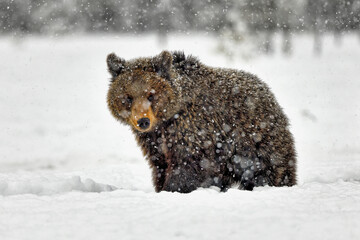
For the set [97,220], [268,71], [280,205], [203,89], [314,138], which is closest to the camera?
[97,220]

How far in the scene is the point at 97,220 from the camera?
3.72m

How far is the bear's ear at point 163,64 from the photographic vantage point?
5602 mm

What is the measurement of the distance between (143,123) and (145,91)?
1.63 ft

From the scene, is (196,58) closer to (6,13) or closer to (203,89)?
(203,89)

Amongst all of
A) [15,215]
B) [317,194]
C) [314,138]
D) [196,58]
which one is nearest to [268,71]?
[314,138]

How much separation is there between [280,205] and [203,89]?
2370mm

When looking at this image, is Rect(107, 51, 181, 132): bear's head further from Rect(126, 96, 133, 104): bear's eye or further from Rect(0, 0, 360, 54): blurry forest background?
Rect(0, 0, 360, 54): blurry forest background

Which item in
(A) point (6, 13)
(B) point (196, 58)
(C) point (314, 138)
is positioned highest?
(A) point (6, 13)

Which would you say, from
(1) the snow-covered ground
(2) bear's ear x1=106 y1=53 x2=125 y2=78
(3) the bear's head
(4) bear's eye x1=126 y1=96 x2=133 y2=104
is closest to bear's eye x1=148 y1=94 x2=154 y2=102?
(3) the bear's head

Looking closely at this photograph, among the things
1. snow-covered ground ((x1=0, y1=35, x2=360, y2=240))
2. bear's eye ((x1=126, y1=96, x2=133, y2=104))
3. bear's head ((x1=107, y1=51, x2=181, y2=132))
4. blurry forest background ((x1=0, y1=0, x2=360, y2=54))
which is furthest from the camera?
blurry forest background ((x1=0, y1=0, x2=360, y2=54))

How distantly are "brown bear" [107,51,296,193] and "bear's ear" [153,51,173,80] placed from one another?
0.01 metres

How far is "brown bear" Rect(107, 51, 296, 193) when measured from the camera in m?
5.54

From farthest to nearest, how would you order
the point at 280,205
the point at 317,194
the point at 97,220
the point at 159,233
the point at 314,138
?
1. the point at 314,138
2. the point at 317,194
3. the point at 280,205
4. the point at 97,220
5. the point at 159,233

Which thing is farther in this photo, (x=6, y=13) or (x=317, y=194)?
(x=6, y=13)
